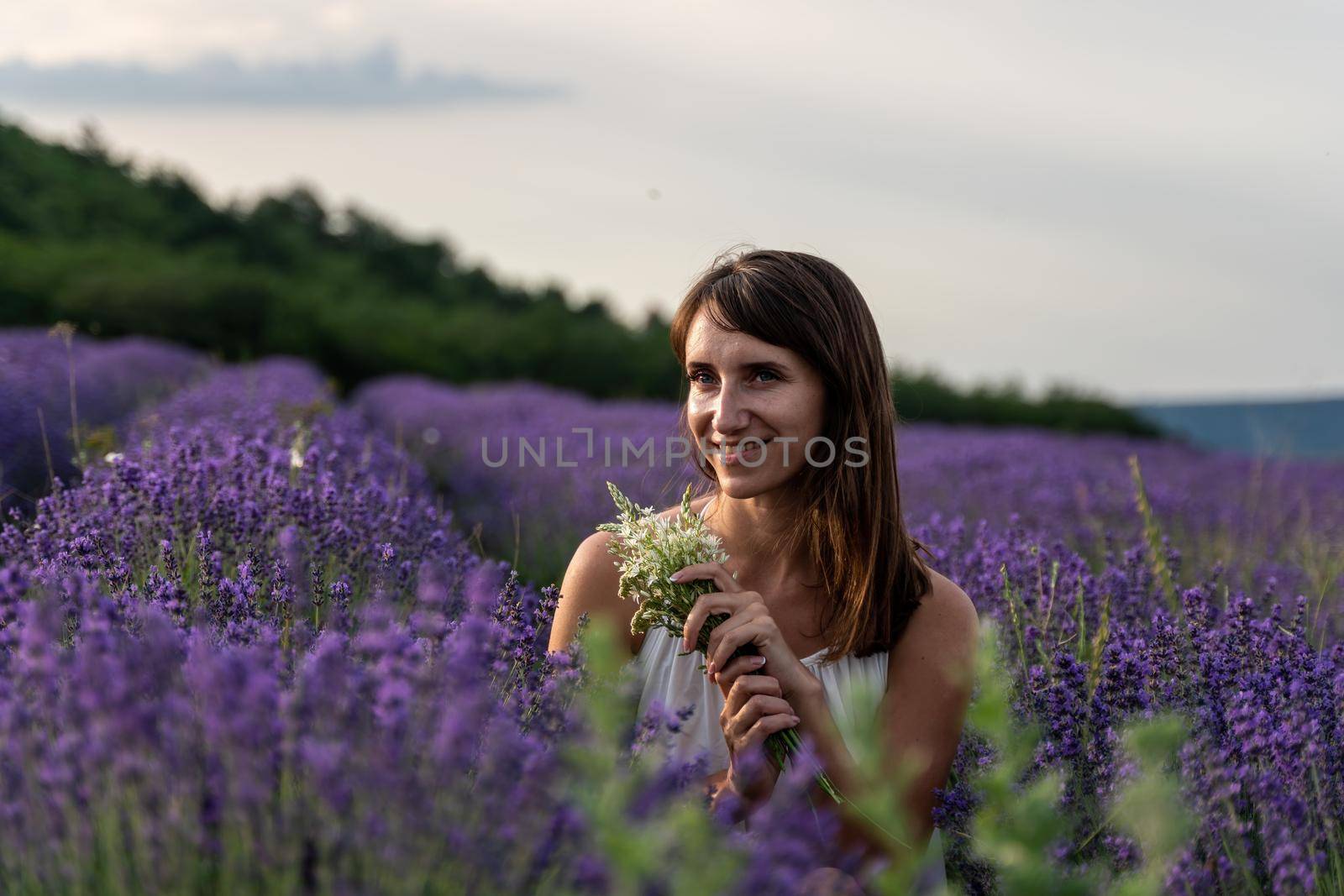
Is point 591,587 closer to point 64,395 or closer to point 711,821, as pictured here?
point 711,821

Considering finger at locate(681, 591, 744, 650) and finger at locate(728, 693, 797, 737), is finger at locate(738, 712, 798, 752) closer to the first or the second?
finger at locate(728, 693, 797, 737)

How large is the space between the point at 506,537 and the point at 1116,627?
2818mm

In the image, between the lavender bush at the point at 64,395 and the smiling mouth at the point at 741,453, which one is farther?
the lavender bush at the point at 64,395

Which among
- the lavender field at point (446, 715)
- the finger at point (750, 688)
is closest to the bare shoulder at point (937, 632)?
the lavender field at point (446, 715)

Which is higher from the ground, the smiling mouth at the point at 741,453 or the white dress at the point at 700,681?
the smiling mouth at the point at 741,453

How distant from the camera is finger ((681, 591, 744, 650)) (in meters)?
1.95

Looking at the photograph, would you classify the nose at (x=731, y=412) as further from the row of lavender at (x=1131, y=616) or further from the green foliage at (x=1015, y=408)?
the green foliage at (x=1015, y=408)

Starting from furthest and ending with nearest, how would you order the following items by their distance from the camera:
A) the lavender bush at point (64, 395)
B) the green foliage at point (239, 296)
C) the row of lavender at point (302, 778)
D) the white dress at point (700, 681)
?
the green foliage at point (239, 296), the lavender bush at point (64, 395), the white dress at point (700, 681), the row of lavender at point (302, 778)

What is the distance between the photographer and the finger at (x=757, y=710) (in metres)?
1.92

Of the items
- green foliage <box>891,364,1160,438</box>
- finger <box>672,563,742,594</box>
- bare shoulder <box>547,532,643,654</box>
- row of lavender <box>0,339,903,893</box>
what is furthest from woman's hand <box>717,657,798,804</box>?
green foliage <box>891,364,1160,438</box>

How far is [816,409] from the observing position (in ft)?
7.54

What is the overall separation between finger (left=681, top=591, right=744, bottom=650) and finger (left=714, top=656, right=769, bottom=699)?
7cm

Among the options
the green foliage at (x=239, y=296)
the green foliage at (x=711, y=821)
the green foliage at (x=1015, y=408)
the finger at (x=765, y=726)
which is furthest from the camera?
the green foliage at (x=1015, y=408)

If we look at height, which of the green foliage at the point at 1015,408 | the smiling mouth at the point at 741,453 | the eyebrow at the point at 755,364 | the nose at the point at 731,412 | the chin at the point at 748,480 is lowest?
the green foliage at the point at 1015,408
